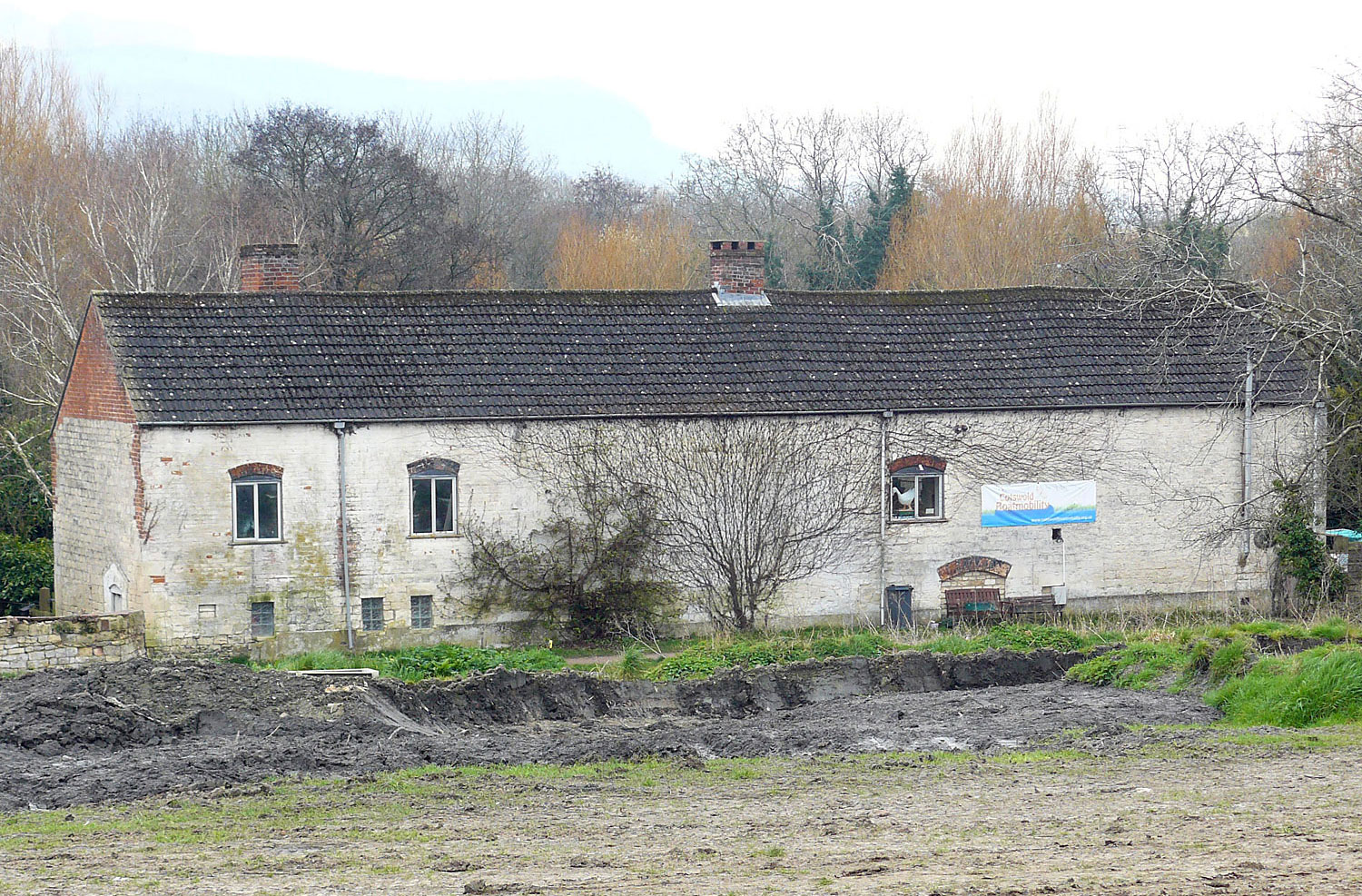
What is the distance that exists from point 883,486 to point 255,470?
10.9m

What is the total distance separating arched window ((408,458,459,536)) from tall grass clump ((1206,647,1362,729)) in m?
12.6

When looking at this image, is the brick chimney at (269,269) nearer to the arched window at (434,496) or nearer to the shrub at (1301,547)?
the arched window at (434,496)

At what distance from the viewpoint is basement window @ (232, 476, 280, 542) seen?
22.8 meters

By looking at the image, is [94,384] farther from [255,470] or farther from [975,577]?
[975,577]

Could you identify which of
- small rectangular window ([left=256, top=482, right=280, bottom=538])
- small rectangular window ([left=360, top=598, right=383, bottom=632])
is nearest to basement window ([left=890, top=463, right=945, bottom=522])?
small rectangular window ([left=360, top=598, right=383, bottom=632])

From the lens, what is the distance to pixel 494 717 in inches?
764

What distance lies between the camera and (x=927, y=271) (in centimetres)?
5284

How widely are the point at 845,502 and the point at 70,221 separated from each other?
30.3m

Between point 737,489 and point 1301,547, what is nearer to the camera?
point 737,489

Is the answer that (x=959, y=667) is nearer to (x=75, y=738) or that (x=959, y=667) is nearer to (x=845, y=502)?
(x=845, y=502)

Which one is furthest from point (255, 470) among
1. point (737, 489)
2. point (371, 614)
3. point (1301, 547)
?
point (1301, 547)

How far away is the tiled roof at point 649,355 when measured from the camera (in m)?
23.2

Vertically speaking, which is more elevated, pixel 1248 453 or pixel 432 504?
pixel 1248 453

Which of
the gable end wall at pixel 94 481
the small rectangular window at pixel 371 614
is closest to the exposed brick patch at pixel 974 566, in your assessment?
the small rectangular window at pixel 371 614
